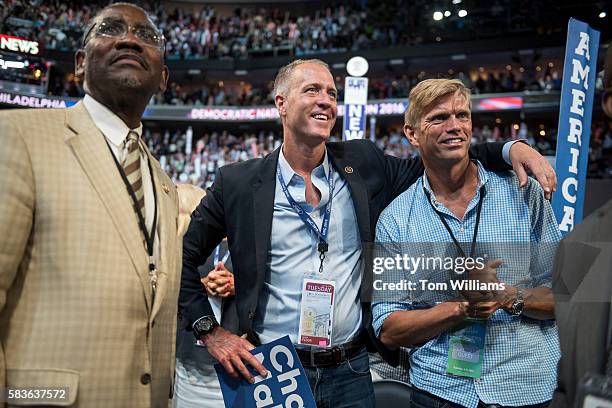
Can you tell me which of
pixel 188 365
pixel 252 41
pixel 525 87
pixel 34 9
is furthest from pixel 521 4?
pixel 188 365

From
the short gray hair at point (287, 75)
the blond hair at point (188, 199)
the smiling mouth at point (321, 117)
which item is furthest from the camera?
the blond hair at point (188, 199)

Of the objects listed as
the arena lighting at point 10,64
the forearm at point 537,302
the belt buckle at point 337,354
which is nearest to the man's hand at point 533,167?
the forearm at point 537,302

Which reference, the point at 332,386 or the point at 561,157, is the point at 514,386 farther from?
the point at 561,157

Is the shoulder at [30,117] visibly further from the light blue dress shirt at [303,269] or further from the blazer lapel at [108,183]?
the light blue dress shirt at [303,269]

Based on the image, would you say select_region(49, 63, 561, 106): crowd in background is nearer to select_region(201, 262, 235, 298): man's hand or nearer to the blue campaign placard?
select_region(201, 262, 235, 298): man's hand

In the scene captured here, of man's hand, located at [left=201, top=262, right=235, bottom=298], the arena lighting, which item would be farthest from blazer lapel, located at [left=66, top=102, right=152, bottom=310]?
the arena lighting

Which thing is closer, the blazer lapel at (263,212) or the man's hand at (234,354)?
the man's hand at (234,354)

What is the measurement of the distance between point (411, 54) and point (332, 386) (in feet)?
61.8

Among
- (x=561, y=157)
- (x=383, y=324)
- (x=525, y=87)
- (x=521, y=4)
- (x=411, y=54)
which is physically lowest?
(x=383, y=324)

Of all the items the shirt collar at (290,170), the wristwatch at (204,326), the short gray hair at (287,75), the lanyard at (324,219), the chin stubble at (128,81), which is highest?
the short gray hair at (287,75)

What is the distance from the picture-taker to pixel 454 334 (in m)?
1.62

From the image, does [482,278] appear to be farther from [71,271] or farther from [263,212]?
[71,271]

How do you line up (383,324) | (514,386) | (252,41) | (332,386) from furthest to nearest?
(252,41), (332,386), (383,324), (514,386)

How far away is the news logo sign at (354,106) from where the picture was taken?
7.07m
